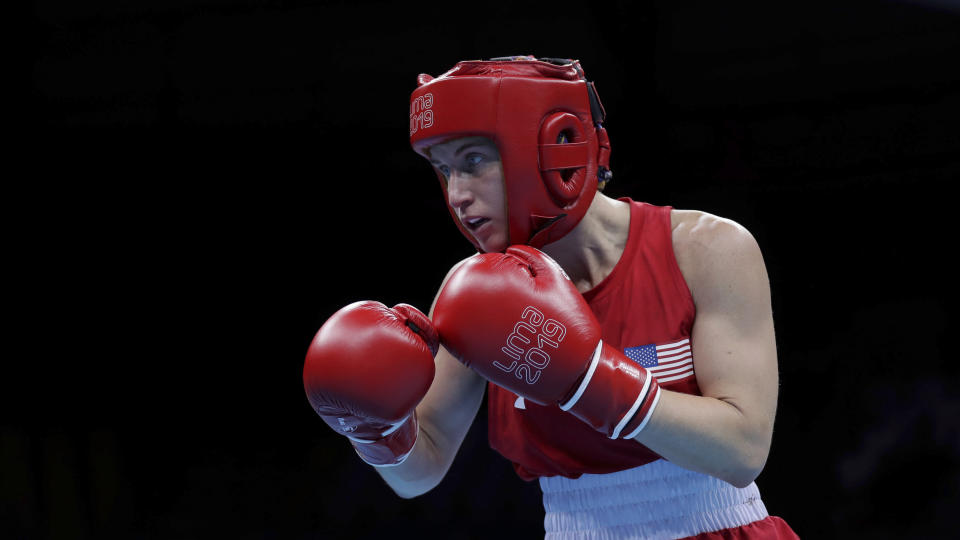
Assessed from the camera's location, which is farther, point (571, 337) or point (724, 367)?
point (724, 367)

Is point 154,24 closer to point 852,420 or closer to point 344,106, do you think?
point 344,106

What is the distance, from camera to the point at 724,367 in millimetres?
1633

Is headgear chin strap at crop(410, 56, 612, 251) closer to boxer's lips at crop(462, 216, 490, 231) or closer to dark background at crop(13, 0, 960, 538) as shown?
boxer's lips at crop(462, 216, 490, 231)

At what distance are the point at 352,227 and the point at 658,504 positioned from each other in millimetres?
2467

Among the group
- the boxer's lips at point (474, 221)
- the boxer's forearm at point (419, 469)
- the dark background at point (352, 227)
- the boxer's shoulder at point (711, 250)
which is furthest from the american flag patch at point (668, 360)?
the dark background at point (352, 227)

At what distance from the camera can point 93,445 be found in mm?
3684

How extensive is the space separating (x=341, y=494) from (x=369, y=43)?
6.58 feet

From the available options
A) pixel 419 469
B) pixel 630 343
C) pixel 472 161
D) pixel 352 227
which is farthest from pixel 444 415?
pixel 352 227

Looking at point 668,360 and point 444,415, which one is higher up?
point 668,360

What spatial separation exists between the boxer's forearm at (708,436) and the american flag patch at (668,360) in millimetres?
129

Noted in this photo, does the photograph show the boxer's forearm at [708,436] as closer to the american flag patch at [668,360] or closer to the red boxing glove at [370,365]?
the american flag patch at [668,360]

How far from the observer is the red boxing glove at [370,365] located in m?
1.48

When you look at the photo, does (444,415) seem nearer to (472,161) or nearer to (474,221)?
(474,221)

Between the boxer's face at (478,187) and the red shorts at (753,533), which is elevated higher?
the boxer's face at (478,187)
